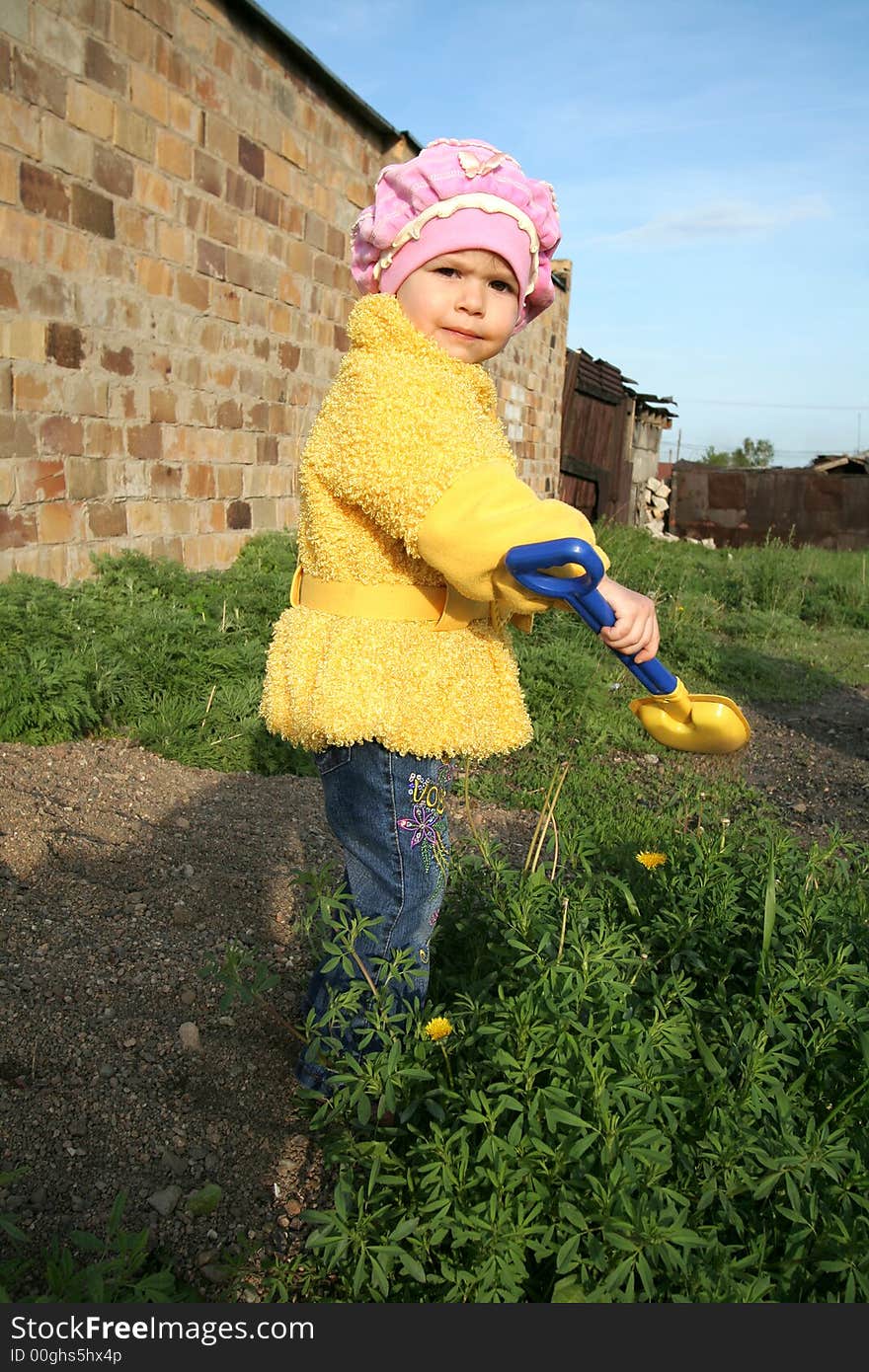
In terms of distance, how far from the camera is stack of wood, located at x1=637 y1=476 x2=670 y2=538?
1733 cm

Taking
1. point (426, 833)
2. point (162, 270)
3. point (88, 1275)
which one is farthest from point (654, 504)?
point (88, 1275)

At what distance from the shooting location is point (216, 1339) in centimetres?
135

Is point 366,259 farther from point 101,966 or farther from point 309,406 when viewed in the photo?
point 309,406

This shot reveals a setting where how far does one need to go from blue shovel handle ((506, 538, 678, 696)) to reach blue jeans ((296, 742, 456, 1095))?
458 mm

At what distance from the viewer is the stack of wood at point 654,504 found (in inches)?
682

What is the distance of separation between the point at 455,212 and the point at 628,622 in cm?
78

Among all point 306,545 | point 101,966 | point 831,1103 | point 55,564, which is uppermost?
point 306,545

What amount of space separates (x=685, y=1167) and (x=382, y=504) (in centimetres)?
110

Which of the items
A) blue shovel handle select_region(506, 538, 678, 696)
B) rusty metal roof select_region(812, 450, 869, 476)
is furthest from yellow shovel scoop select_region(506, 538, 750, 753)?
rusty metal roof select_region(812, 450, 869, 476)

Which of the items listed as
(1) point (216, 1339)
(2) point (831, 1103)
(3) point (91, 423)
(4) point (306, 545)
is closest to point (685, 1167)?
(2) point (831, 1103)

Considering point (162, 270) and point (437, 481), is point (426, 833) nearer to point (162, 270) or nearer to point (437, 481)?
point (437, 481)

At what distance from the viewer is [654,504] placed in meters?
17.7

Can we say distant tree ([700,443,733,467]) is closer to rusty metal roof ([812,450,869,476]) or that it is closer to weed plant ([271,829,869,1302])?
rusty metal roof ([812,450,869,476])

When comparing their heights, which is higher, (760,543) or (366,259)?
(366,259)
